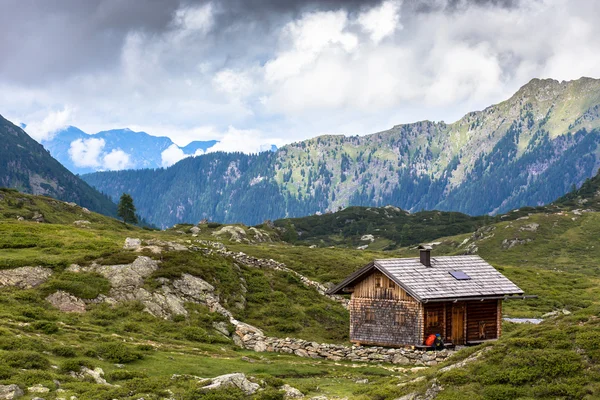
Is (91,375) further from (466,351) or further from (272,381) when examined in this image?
(466,351)

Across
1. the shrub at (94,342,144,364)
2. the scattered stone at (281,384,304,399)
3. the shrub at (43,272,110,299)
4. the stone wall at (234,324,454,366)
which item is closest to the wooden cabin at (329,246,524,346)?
the stone wall at (234,324,454,366)

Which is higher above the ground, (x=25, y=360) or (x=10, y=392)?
(x=25, y=360)

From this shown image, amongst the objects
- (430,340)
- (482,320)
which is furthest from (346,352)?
(482,320)

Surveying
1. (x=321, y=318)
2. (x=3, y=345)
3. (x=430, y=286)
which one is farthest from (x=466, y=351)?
(x=321, y=318)

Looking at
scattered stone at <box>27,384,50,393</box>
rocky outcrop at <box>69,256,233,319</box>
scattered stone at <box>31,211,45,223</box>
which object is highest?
scattered stone at <box>31,211,45,223</box>

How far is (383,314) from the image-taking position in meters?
49.8

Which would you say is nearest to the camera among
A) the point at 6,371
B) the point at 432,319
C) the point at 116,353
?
the point at 6,371

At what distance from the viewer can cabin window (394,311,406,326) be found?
4856 cm

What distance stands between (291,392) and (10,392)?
1204 centimetres

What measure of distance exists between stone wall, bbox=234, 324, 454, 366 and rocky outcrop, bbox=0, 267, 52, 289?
16.9 metres

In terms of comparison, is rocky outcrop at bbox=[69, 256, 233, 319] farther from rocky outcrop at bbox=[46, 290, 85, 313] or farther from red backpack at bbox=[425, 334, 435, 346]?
red backpack at bbox=[425, 334, 435, 346]

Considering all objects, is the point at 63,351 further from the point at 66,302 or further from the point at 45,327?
the point at 66,302

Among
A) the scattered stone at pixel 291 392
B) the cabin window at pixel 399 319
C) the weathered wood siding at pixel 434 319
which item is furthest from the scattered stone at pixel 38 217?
the scattered stone at pixel 291 392

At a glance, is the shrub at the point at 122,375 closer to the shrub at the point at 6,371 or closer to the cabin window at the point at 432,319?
the shrub at the point at 6,371
